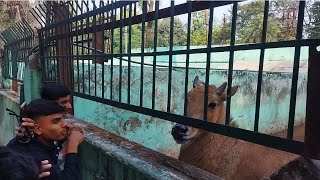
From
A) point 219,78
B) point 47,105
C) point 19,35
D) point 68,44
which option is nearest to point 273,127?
point 219,78

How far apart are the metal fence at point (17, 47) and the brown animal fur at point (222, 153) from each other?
11.6 ft

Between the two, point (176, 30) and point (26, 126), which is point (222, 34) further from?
point (26, 126)

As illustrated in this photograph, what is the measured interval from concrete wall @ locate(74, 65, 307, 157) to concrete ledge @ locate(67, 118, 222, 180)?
1.85 metres

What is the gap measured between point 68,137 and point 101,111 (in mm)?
2980

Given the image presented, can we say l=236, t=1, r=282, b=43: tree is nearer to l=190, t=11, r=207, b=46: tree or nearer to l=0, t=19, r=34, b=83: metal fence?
l=190, t=11, r=207, b=46: tree

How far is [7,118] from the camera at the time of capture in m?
6.64

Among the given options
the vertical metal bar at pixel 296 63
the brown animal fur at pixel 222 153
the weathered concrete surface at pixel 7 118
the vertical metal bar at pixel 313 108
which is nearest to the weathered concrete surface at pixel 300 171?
the vertical metal bar at pixel 313 108

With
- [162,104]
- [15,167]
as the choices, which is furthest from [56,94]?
[162,104]

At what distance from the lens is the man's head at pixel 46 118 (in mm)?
2115

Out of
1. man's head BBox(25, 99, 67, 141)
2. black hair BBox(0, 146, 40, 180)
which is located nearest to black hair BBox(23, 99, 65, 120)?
man's head BBox(25, 99, 67, 141)

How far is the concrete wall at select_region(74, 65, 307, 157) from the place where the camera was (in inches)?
213

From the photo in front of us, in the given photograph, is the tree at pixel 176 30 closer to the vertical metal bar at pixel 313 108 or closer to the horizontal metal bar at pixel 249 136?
the horizontal metal bar at pixel 249 136

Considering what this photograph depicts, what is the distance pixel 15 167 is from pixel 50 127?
59 centimetres

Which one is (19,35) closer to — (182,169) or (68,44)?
(68,44)
